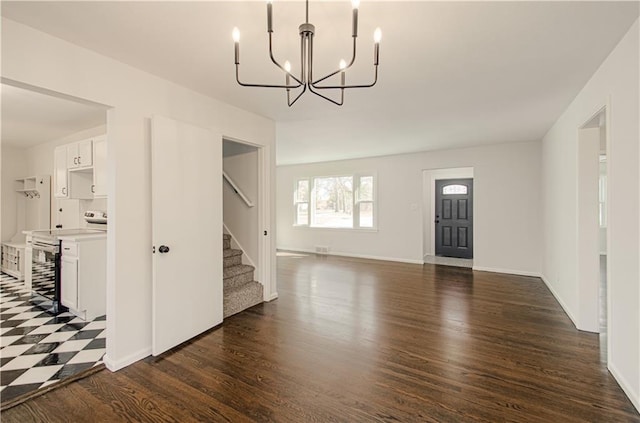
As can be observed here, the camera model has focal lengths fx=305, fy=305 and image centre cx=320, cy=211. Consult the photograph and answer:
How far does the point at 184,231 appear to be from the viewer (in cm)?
289

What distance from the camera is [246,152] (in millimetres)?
4270

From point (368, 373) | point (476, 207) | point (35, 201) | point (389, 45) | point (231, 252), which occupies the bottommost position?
point (368, 373)

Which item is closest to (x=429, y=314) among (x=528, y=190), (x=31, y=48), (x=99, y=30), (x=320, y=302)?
(x=320, y=302)

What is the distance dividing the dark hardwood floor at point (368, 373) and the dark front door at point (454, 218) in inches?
142

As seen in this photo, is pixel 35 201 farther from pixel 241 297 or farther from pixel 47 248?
pixel 241 297

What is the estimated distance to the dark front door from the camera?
7.38 m

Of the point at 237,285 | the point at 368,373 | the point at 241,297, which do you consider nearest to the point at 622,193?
the point at 368,373

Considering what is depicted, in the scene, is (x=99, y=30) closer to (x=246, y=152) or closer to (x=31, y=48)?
(x=31, y=48)

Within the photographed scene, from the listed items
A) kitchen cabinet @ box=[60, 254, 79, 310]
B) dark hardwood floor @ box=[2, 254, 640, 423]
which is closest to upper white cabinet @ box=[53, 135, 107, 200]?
kitchen cabinet @ box=[60, 254, 79, 310]

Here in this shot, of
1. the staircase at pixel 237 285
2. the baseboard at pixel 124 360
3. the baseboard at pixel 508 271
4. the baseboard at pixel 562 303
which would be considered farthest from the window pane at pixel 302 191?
the baseboard at pixel 124 360

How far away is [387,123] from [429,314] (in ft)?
8.47

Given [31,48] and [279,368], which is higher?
[31,48]

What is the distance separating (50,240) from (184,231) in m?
2.19

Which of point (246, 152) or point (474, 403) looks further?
point (246, 152)
